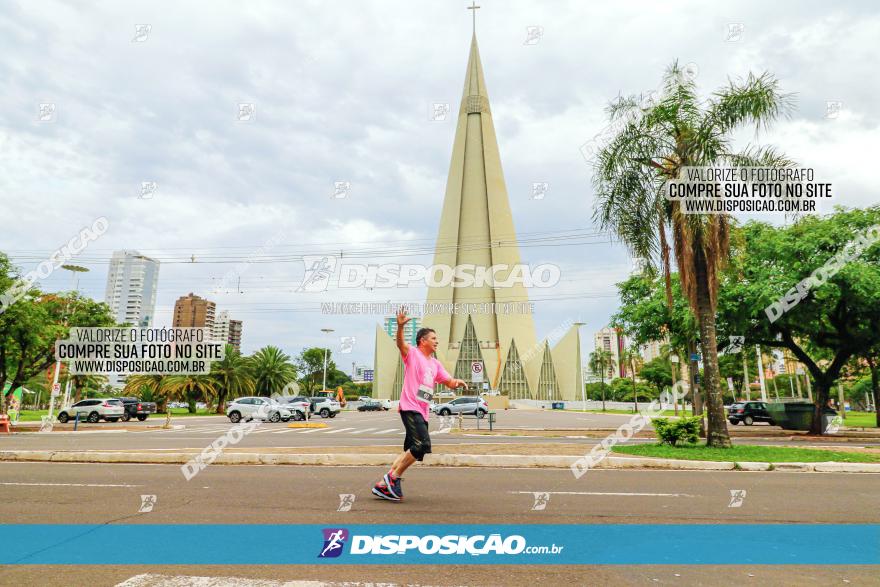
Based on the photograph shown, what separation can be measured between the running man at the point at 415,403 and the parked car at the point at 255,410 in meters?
25.7

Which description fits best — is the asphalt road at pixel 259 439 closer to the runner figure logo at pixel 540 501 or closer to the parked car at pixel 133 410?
the runner figure logo at pixel 540 501

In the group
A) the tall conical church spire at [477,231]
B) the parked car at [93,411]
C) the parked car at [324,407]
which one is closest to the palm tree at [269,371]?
the parked car at [324,407]

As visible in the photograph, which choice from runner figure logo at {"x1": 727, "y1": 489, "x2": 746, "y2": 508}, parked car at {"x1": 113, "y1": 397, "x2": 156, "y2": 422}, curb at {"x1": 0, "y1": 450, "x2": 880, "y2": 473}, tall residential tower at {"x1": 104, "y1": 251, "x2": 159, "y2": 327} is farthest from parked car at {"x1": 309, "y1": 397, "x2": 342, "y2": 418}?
tall residential tower at {"x1": 104, "y1": 251, "x2": 159, "y2": 327}

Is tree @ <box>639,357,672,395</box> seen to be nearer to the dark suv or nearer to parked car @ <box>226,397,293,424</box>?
the dark suv

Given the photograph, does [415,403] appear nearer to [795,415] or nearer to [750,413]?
[795,415]

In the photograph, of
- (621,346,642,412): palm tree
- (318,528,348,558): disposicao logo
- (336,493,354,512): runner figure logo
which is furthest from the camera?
(621,346,642,412): palm tree

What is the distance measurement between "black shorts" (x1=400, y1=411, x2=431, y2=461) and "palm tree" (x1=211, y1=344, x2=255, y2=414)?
1820 inches

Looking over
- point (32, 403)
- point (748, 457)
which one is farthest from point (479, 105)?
point (32, 403)

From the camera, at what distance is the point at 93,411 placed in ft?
103

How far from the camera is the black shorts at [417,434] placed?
18.6 feet

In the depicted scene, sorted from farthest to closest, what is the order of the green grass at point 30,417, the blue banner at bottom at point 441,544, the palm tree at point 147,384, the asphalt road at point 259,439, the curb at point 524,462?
1. the palm tree at point 147,384
2. the green grass at point 30,417
3. the asphalt road at point 259,439
4. the curb at point 524,462
5. the blue banner at bottom at point 441,544

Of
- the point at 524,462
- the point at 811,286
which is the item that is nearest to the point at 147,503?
the point at 524,462

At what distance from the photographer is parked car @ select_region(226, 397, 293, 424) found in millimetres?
29172

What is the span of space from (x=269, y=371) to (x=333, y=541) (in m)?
53.8
